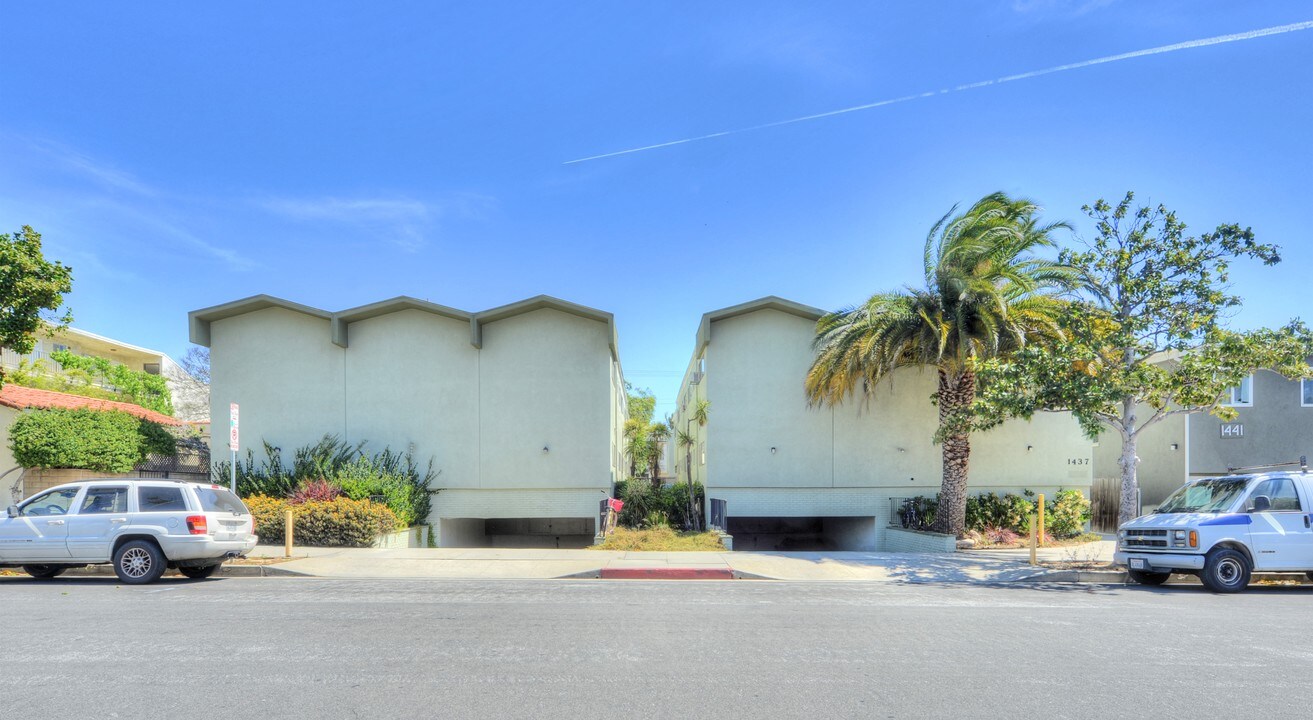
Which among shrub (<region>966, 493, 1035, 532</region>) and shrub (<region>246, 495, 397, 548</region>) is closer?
shrub (<region>246, 495, 397, 548</region>)

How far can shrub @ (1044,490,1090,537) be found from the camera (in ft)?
65.7

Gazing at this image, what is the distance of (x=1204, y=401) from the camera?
14.6 metres

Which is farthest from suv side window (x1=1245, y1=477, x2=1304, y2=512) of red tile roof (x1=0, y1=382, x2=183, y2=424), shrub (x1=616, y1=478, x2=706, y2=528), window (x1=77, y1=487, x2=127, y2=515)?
red tile roof (x1=0, y1=382, x2=183, y2=424)

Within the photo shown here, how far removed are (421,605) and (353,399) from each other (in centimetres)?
1332

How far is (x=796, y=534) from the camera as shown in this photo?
1055 inches

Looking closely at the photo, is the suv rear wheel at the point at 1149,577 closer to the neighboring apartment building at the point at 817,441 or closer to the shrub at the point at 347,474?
the neighboring apartment building at the point at 817,441

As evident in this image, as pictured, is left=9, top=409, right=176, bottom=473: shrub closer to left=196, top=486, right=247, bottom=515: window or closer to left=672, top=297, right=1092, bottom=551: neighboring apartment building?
left=196, top=486, right=247, bottom=515: window

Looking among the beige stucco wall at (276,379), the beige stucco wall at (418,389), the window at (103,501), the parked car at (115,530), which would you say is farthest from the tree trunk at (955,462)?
the window at (103,501)

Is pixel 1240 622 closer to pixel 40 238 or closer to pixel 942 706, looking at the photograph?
pixel 942 706

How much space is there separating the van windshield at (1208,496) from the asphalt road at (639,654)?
5.28 feet

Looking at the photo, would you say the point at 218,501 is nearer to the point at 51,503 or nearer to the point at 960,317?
the point at 51,503

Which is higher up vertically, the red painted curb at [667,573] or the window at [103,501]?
the window at [103,501]

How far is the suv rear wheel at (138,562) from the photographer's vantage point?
1200 cm

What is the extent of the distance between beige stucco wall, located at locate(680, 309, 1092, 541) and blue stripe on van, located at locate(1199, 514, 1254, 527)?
969cm
